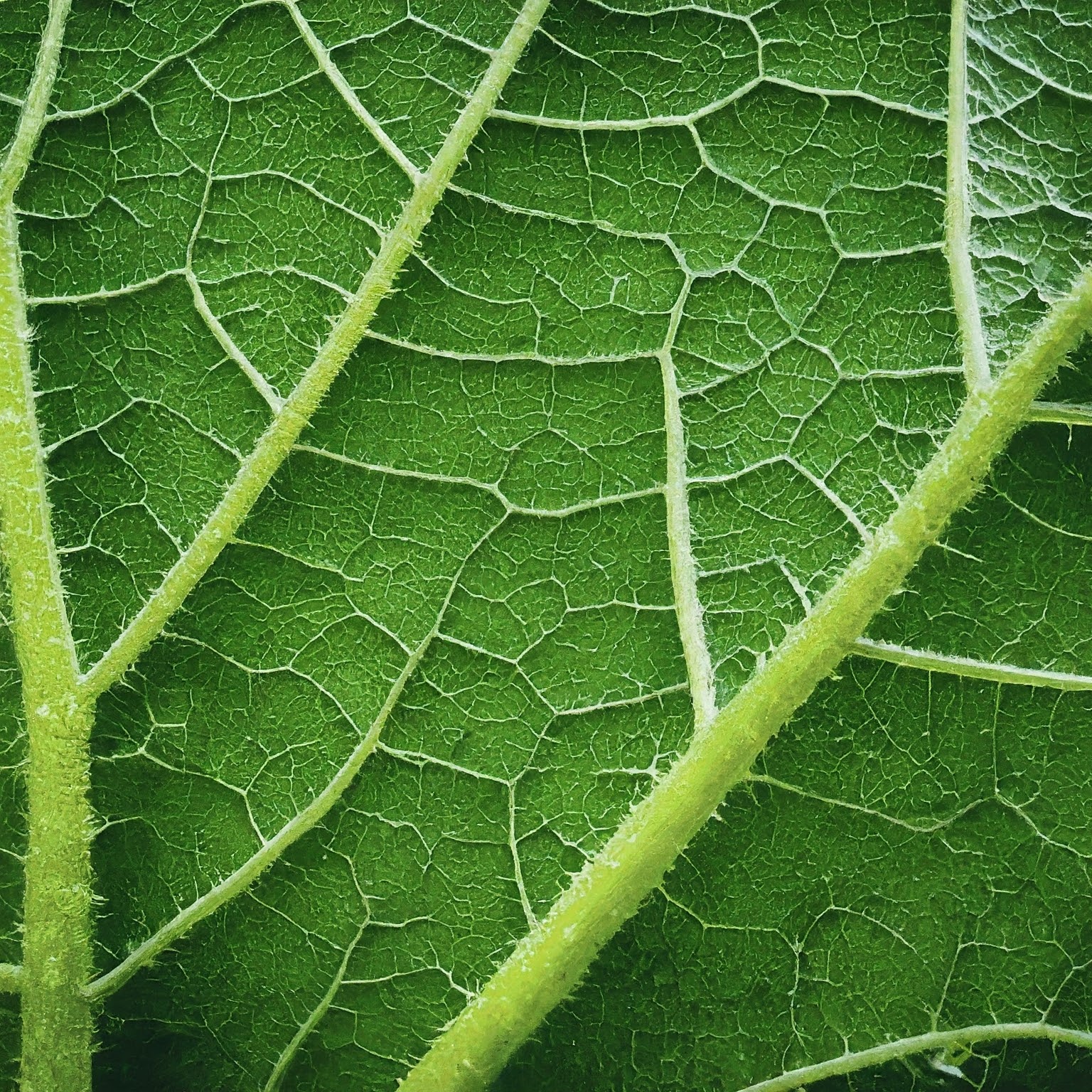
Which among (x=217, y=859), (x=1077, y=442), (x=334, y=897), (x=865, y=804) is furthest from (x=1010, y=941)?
(x=217, y=859)

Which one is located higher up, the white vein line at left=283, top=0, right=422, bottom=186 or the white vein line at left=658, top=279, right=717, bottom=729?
the white vein line at left=283, top=0, right=422, bottom=186

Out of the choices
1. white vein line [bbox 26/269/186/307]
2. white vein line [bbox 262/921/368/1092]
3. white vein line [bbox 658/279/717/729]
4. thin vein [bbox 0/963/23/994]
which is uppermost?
white vein line [bbox 26/269/186/307]

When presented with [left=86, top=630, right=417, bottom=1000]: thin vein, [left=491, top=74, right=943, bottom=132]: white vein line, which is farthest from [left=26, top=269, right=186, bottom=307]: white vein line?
[left=86, top=630, right=417, bottom=1000]: thin vein

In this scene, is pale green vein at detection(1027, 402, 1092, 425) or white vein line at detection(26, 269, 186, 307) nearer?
pale green vein at detection(1027, 402, 1092, 425)

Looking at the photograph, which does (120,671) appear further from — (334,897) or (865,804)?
(865,804)

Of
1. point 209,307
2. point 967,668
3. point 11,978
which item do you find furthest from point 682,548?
Answer: point 11,978

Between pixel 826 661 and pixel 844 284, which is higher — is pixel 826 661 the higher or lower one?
the lower one

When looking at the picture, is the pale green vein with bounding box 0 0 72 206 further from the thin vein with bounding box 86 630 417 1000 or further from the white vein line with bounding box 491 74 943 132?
the thin vein with bounding box 86 630 417 1000
